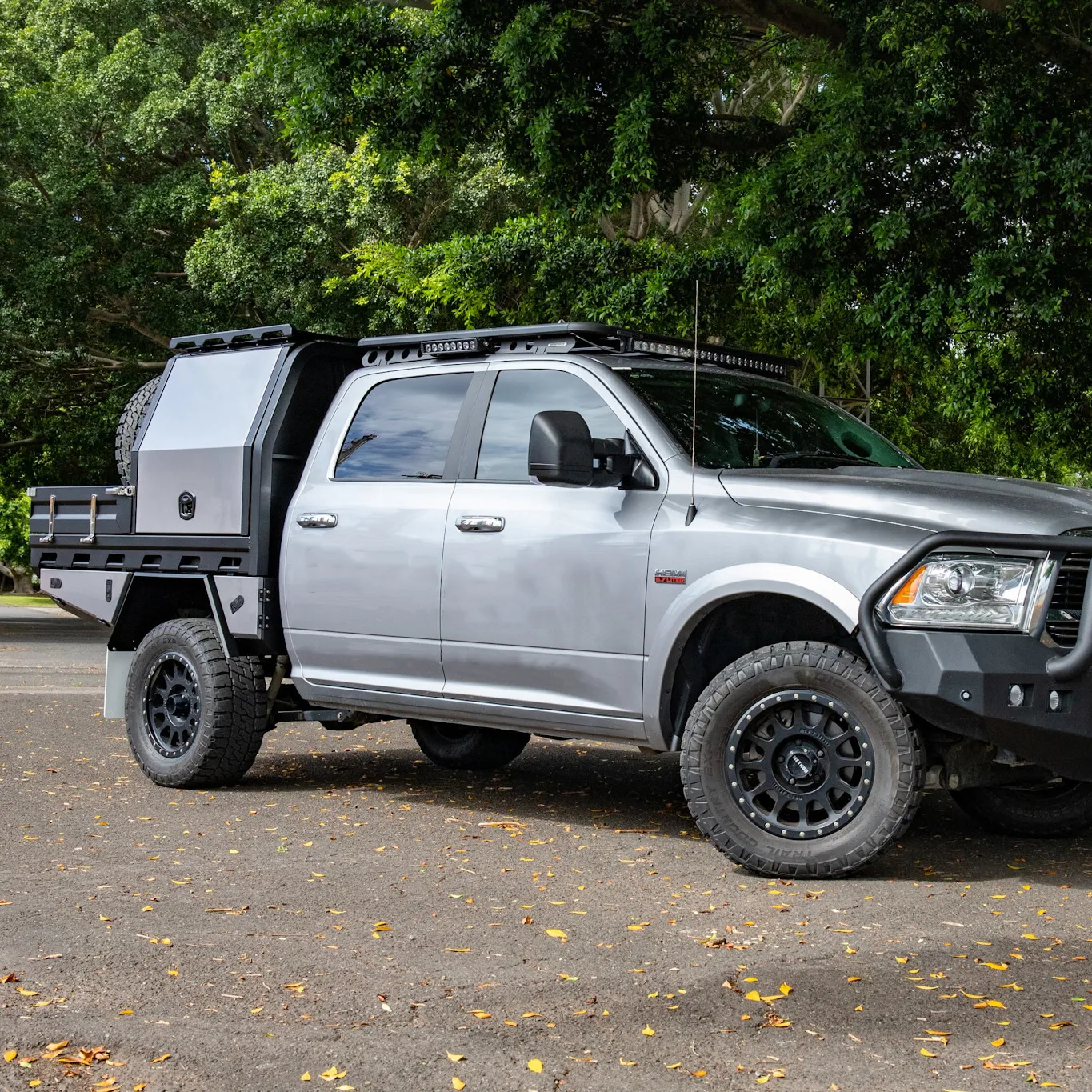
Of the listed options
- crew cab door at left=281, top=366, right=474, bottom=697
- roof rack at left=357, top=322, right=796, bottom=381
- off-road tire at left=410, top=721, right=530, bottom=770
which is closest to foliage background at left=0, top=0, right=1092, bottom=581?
roof rack at left=357, top=322, right=796, bottom=381

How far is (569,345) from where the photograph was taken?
7.22 meters

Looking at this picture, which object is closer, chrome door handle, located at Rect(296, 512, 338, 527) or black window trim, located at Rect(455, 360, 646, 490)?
black window trim, located at Rect(455, 360, 646, 490)

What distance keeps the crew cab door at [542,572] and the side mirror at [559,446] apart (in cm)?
33

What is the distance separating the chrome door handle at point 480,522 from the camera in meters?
6.94

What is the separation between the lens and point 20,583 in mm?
50312

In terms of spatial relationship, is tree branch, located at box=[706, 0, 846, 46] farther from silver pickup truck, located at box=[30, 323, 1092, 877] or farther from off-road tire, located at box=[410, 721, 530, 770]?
off-road tire, located at box=[410, 721, 530, 770]

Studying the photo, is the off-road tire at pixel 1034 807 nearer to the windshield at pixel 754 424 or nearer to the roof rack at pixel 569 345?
the windshield at pixel 754 424

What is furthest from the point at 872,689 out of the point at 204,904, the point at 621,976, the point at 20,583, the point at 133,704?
the point at 20,583

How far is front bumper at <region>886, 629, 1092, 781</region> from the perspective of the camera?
5598 millimetres

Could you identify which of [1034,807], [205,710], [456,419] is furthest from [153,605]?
[1034,807]

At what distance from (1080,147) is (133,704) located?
7765mm

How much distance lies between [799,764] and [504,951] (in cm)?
159

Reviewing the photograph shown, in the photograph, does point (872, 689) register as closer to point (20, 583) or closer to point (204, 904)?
point (204, 904)

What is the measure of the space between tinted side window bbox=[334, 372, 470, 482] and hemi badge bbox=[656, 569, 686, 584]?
1.42m
